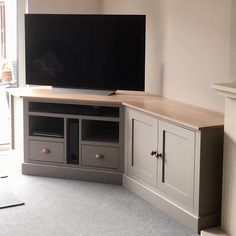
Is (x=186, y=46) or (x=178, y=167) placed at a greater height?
(x=186, y=46)

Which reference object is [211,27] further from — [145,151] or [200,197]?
[200,197]

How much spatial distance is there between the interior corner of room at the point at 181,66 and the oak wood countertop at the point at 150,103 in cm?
4

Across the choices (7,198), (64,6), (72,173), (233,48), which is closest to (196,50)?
(233,48)

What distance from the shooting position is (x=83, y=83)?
14.1 feet

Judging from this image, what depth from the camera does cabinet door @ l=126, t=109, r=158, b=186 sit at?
3.54 metres

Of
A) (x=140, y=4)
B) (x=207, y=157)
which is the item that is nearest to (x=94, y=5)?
(x=140, y=4)

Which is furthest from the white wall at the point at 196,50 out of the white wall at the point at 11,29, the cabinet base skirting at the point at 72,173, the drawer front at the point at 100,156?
the white wall at the point at 11,29

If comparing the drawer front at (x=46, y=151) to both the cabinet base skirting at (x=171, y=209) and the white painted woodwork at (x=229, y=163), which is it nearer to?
the cabinet base skirting at (x=171, y=209)

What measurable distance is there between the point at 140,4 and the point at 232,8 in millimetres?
1250

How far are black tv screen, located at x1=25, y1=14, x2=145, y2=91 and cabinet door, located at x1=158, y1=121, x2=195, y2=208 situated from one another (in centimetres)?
89

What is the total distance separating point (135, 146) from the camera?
3.79 metres

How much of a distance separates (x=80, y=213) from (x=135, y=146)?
27.8 inches

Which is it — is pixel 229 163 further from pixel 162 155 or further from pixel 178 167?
pixel 162 155

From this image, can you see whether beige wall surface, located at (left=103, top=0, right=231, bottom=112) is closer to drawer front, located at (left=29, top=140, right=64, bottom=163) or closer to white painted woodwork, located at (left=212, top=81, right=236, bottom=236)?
white painted woodwork, located at (left=212, top=81, right=236, bottom=236)
